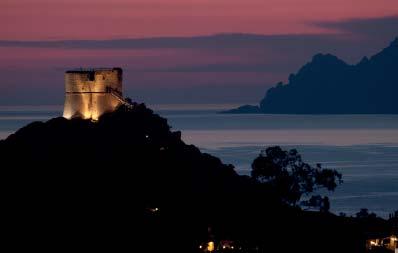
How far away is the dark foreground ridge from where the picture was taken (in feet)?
192

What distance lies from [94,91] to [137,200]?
17.4 meters

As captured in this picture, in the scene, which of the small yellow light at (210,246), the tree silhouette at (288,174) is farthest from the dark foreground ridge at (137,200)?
the tree silhouette at (288,174)

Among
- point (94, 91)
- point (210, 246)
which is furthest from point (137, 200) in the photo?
point (94, 91)

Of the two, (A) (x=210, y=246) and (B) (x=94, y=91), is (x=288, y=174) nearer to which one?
(B) (x=94, y=91)

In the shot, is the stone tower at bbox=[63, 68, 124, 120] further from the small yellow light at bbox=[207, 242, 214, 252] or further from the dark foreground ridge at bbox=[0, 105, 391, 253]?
the small yellow light at bbox=[207, 242, 214, 252]

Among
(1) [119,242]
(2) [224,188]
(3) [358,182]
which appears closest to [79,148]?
(2) [224,188]

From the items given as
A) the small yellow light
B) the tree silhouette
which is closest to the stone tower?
the tree silhouette

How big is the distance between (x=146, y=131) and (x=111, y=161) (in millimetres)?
8322

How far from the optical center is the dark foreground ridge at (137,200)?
58.5m

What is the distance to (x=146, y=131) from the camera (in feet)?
252

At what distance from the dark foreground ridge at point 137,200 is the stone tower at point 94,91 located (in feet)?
3.38

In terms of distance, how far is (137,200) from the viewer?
6325 centimetres

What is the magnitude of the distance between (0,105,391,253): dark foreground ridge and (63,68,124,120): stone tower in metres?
1.03

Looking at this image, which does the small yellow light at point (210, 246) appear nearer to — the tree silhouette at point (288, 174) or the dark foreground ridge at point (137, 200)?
the dark foreground ridge at point (137, 200)
